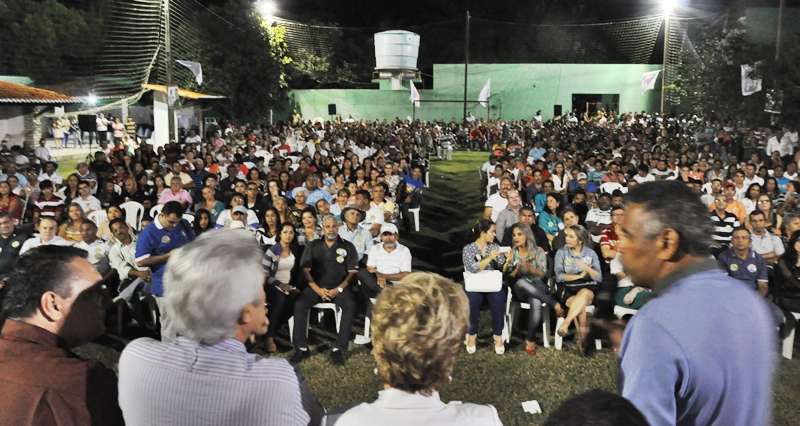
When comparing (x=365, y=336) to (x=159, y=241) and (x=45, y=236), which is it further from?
(x=45, y=236)

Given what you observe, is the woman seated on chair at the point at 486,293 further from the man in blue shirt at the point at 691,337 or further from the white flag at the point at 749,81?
the white flag at the point at 749,81

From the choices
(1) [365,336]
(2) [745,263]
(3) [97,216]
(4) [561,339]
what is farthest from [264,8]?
(2) [745,263]

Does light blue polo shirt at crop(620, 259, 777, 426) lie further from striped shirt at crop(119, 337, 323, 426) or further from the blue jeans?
the blue jeans

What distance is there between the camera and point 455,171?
66.5 ft

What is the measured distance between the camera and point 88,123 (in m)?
24.7

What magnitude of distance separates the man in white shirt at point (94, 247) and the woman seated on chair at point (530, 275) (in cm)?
367

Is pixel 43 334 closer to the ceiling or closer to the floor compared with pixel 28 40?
closer to the floor

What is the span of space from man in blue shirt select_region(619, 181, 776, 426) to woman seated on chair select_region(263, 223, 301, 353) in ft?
15.8

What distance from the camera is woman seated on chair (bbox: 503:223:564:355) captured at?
6.05 m

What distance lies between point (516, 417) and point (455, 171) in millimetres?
15746

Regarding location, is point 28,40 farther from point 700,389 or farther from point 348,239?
point 700,389

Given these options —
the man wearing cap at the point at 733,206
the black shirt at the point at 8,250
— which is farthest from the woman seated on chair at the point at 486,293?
the black shirt at the point at 8,250

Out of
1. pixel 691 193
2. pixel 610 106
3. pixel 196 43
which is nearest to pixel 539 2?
pixel 610 106

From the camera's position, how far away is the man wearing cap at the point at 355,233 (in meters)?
7.12
